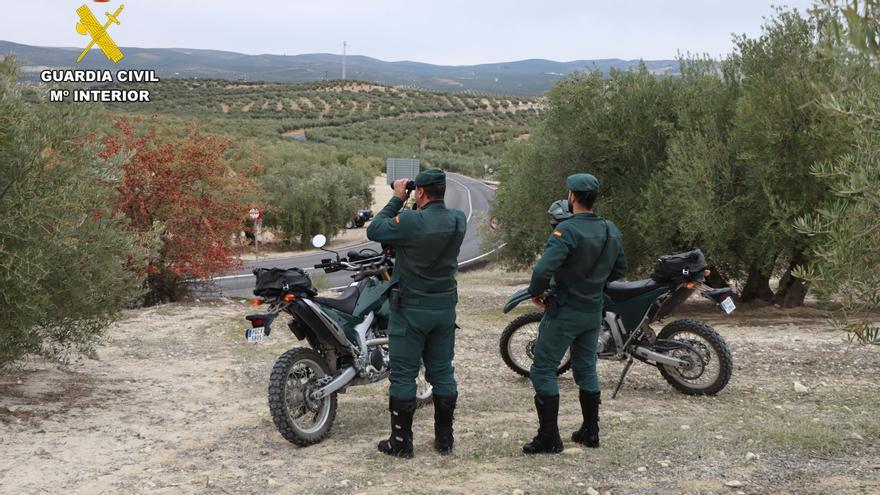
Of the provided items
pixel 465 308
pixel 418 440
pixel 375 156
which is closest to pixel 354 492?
pixel 418 440

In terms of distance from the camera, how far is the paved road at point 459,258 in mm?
24266

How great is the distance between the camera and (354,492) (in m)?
5.11

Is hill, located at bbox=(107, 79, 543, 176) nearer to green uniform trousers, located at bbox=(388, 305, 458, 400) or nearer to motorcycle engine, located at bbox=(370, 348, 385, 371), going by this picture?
motorcycle engine, located at bbox=(370, 348, 385, 371)

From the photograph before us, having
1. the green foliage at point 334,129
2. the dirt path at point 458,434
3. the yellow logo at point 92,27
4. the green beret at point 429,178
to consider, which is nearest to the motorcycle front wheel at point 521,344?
the dirt path at point 458,434

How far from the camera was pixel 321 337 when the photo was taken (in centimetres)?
641

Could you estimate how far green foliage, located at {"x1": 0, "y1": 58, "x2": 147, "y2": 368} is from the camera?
22.1 ft

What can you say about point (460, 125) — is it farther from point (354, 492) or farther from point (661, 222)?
point (354, 492)

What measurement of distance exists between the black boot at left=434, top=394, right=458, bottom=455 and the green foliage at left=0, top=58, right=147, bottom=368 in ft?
10.5

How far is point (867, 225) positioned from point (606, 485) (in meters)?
2.56

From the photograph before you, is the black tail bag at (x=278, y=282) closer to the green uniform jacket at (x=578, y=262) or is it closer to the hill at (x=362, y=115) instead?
the green uniform jacket at (x=578, y=262)

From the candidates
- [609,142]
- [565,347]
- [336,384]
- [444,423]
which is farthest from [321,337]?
[609,142]

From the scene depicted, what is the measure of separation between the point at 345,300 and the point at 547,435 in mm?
1866

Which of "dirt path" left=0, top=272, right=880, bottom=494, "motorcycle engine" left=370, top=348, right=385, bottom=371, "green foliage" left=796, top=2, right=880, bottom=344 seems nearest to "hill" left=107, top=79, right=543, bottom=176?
"dirt path" left=0, top=272, right=880, bottom=494

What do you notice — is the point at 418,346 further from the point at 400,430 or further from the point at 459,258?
the point at 459,258
